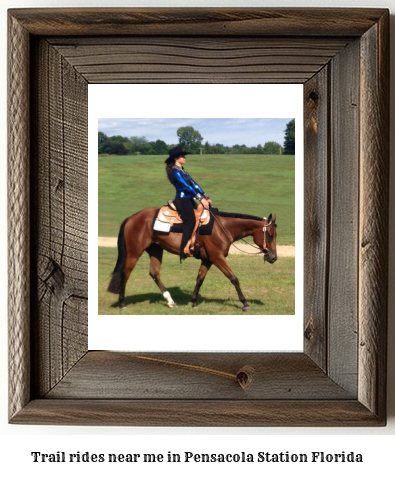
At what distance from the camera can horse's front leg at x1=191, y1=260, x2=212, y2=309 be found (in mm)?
691

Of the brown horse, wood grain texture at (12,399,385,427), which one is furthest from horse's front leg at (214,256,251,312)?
wood grain texture at (12,399,385,427)

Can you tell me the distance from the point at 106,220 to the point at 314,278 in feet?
0.74

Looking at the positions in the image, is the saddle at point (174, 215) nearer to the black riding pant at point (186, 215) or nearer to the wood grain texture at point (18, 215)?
the black riding pant at point (186, 215)

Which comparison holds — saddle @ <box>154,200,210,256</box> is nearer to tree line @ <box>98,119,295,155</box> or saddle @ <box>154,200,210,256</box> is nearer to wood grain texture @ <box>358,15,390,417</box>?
tree line @ <box>98,119,295,155</box>

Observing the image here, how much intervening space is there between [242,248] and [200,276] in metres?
0.05

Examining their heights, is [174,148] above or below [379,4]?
below

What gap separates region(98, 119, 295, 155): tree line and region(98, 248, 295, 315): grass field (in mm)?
107

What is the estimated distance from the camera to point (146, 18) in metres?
0.67

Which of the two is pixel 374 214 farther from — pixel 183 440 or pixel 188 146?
pixel 183 440

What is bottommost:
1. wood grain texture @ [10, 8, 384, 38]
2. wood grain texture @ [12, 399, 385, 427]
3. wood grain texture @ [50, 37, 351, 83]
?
wood grain texture @ [12, 399, 385, 427]

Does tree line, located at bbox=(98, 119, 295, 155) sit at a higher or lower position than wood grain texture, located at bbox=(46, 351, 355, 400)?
higher

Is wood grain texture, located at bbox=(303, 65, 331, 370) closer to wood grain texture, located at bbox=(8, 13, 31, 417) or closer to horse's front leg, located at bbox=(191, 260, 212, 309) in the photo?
horse's front leg, located at bbox=(191, 260, 212, 309)
